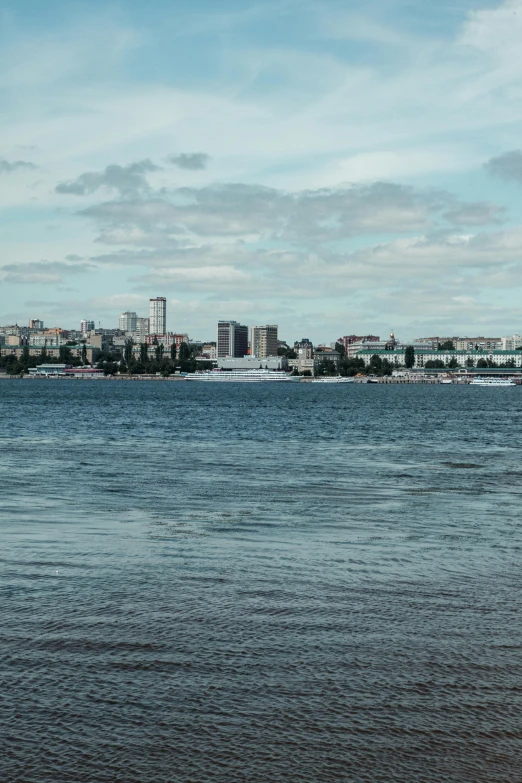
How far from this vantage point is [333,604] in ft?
32.1

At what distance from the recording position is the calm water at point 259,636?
618 centimetres

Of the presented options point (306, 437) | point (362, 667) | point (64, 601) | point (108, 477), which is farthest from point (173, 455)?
point (362, 667)

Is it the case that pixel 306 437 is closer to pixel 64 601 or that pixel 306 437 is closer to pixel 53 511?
pixel 53 511

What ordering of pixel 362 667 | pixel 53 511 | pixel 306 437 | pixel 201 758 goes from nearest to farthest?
1. pixel 201 758
2. pixel 362 667
3. pixel 53 511
4. pixel 306 437

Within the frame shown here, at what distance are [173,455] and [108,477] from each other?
6.94 m

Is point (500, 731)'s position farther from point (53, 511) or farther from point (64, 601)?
point (53, 511)

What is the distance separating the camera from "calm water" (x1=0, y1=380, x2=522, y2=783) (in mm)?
6180

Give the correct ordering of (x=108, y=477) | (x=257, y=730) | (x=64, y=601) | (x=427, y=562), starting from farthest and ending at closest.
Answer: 1. (x=108, y=477)
2. (x=427, y=562)
3. (x=64, y=601)
4. (x=257, y=730)

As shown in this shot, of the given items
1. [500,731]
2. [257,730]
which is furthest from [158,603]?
[500,731]

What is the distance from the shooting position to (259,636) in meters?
8.57

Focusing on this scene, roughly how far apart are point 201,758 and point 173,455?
2376 centimetres

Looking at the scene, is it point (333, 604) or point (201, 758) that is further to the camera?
point (333, 604)

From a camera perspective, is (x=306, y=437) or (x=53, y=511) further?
(x=306, y=437)

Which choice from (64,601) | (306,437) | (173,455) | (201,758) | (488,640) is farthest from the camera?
(306,437)
